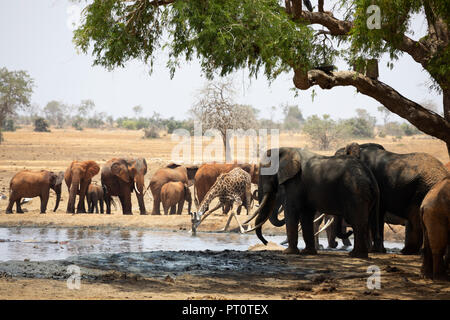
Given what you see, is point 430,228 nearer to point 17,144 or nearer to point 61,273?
point 61,273

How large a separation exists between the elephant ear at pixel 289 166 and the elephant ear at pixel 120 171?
42.3 feet

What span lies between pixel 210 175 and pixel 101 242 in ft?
30.0

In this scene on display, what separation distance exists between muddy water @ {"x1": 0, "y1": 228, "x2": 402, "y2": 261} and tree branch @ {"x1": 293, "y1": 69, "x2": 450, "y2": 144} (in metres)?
4.23

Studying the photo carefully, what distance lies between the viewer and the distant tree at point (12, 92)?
57125 mm

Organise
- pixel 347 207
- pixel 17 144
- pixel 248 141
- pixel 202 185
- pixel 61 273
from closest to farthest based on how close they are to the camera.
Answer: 1. pixel 61 273
2. pixel 347 207
3. pixel 202 185
4. pixel 248 141
5. pixel 17 144

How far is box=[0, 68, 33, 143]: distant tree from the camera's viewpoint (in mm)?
57125

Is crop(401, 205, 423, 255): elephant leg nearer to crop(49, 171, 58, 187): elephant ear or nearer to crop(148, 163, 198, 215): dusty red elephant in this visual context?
crop(148, 163, 198, 215): dusty red elephant

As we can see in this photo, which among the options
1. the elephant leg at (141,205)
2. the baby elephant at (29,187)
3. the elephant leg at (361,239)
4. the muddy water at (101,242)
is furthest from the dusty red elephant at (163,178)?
the elephant leg at (361,239)

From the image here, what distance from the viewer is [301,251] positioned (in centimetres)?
1332

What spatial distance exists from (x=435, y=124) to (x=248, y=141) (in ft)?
109

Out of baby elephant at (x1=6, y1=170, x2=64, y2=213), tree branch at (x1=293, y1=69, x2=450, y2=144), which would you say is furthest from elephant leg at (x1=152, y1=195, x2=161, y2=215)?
tree branch at (x1=293, y1=69, x2=450, y2=144)

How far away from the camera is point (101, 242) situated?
1580cm

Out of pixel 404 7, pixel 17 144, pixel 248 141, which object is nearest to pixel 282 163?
pixel 404 7

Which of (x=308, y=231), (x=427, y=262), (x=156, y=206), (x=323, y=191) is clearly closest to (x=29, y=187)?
(x=156, y=206)
